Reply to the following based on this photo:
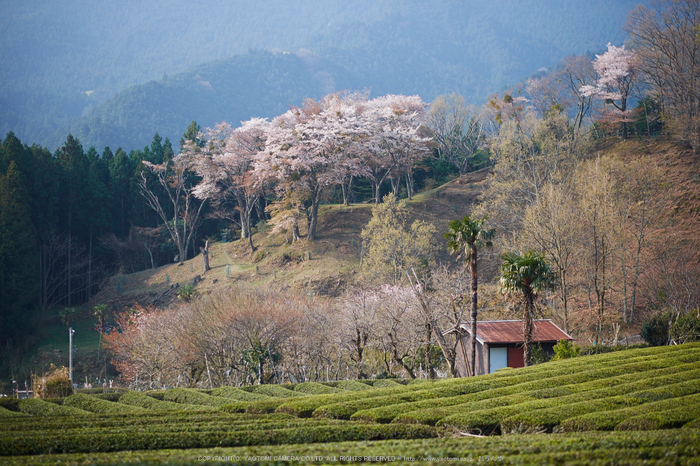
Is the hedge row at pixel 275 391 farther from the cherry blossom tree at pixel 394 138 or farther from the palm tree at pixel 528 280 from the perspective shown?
the cherry blossom tree at pixel 394 138

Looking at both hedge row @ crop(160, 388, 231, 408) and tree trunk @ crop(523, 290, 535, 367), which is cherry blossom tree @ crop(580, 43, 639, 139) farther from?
hedge row @ crop(160, 388, 231, 408)

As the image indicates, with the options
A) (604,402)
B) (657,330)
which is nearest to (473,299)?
(657,330)

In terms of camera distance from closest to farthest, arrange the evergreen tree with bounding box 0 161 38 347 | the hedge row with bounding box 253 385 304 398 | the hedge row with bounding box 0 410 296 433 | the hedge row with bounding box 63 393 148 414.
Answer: the hedge row with bounding box 0 410 296 433 → the hedge row with bounding box 63 393 148 414 → the hedge row with bounding box 253 385 304 398 → the evergreen tree with bounding box 0 161 38 347

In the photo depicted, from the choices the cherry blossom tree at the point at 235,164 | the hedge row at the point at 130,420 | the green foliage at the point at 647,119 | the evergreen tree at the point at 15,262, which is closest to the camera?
the hedge row at the point at 130,420

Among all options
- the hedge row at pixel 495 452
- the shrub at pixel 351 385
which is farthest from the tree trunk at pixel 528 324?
the hedge row at pixel 495 452

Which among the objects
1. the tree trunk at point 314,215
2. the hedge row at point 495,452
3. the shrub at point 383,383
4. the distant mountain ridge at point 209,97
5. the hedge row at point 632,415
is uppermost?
the distant mountain ridge at point 209,97

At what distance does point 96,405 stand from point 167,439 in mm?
9040

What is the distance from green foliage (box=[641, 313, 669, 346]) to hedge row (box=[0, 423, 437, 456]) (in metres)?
22.0

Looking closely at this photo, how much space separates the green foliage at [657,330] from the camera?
90.5ft

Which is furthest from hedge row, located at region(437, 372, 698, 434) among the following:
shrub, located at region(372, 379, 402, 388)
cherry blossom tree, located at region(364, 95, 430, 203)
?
cherry blossom tree, located at region(364, 95, 430, 203)

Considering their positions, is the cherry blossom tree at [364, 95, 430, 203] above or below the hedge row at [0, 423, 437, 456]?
above

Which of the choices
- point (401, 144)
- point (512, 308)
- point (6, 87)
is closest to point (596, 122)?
point (401, 144)

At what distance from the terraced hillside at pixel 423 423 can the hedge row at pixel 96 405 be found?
46 mm

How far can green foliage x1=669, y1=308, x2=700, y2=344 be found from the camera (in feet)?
82.2
